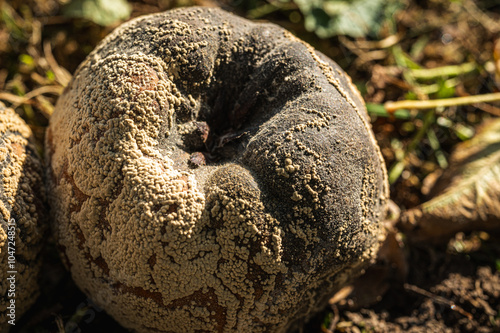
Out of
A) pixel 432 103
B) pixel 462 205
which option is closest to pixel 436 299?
pixel 462 205

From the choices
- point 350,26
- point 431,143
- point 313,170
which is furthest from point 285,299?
point 350,26

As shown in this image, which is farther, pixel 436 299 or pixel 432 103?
pixel 432 103

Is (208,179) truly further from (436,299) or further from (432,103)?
(432,103)

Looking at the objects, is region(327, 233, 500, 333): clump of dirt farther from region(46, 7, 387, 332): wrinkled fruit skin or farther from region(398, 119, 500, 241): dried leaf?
region(46, 7, 387, 332): wrinkled fruit skin

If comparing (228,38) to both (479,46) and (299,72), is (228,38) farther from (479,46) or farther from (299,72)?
(479,46)

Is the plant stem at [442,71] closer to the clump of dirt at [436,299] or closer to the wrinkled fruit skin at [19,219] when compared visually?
the clump of dirt at [436,299]

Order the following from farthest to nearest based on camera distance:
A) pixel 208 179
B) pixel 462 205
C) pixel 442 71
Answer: pixel 442 71
pixel 462 205
pixel 208 179

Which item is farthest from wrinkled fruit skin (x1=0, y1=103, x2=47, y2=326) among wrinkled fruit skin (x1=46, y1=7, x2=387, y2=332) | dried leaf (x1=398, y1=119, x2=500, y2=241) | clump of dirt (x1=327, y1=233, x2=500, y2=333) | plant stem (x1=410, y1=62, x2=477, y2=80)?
plant stem (x1=410, y1=62, x2=477, y2=80)
